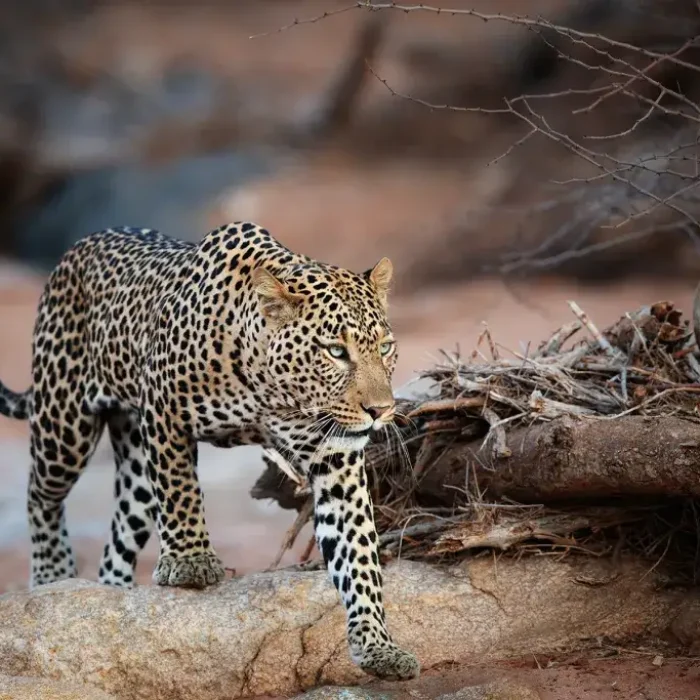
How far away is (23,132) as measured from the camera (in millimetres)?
20281

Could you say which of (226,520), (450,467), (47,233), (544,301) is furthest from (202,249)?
(47,233)

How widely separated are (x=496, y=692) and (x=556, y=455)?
1.09m

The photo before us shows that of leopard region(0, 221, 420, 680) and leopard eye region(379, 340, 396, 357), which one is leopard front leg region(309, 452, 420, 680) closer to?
leopard region(0, 221, 420, 680)

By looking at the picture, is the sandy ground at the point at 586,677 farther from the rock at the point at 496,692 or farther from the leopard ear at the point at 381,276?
the leopard ear at the point at 381,276

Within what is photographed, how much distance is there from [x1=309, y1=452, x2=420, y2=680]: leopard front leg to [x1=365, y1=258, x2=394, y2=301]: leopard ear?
30.4 inches

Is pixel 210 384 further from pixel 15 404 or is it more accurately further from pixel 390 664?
pixel 15 404

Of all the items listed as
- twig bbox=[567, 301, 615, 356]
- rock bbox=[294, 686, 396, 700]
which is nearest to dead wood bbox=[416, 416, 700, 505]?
twig bbox=[567, 301, 615, 356]

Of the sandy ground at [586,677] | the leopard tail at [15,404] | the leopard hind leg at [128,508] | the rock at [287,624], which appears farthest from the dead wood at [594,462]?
the leopard tail at [15,404]

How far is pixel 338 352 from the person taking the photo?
5.51m

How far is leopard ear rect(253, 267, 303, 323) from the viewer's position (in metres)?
5.60

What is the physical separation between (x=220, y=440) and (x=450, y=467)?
1.19 m

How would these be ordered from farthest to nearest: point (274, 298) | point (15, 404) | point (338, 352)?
point (15, 404), point (274, 298), point (338, 352)

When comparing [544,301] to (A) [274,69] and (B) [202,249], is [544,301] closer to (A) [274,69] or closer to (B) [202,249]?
(A) [274,69]

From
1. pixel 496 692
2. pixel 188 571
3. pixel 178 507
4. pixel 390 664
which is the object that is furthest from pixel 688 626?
pixel 178 507
